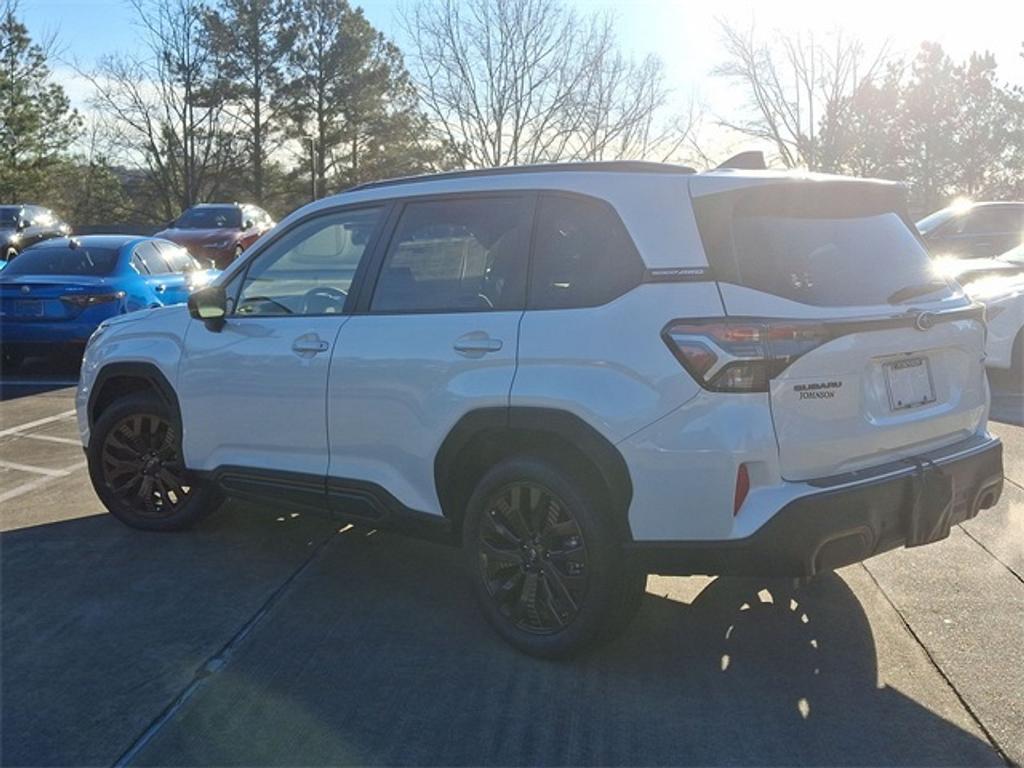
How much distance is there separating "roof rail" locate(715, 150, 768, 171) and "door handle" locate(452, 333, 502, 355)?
1240 mm

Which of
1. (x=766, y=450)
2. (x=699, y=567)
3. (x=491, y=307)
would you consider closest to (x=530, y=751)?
(x=699, y=567)

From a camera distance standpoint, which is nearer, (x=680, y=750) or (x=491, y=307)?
(x=680, y=750)

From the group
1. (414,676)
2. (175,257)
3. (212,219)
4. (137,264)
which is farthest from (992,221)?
(212,219)

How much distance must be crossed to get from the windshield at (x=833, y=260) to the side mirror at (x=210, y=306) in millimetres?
2536

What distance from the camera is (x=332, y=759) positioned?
308 centimetres

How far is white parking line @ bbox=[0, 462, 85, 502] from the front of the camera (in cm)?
610

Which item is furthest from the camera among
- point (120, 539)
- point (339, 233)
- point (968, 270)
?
point (968, 270)

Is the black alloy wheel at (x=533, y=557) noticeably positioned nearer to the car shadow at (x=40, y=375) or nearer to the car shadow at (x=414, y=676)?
the car shadow at (x=414, y=676)

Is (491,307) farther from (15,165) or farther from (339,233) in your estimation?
(15,165)

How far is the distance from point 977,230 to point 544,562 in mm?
12625

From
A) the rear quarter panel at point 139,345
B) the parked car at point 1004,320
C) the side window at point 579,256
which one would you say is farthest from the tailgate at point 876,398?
the parked car at point 1004,320

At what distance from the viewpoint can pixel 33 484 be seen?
638 centimetres

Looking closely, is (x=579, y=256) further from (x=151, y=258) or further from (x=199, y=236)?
(x=199, y=236)

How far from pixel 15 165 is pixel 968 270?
44.7 meters
